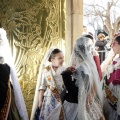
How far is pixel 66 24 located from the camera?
3.63 meters

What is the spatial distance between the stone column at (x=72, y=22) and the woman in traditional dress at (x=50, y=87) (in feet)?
2.06

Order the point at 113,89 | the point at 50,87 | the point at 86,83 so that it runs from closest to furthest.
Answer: the point at 86,83, the point at 113,89, the point at 50,87

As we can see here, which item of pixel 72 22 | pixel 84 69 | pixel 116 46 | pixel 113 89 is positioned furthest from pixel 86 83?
pixel 72 22

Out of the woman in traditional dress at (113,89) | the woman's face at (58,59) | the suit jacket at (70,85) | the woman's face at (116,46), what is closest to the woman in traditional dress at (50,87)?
the woman's face at (58,59)

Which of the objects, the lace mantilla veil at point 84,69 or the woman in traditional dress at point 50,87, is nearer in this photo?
the lace mantilla veil at point 84,69

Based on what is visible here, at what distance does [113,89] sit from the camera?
257 centimetres

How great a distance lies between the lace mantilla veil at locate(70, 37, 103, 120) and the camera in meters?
2.37

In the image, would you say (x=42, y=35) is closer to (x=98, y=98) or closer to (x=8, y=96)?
(x=8, y=96)

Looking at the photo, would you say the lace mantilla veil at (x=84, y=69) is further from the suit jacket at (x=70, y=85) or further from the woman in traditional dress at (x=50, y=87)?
the woman in traditional dress at (x=50, y=87)

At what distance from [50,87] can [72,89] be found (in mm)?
488

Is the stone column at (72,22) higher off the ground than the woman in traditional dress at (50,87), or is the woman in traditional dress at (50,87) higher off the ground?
the stone column at (72,22)

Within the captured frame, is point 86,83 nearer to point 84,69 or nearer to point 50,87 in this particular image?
point 84,69

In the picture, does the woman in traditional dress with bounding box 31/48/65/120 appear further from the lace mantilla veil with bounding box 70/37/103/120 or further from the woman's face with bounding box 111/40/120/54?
the woman's face with bounding box 111/40/120/54

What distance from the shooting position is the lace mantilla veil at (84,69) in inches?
93.4
